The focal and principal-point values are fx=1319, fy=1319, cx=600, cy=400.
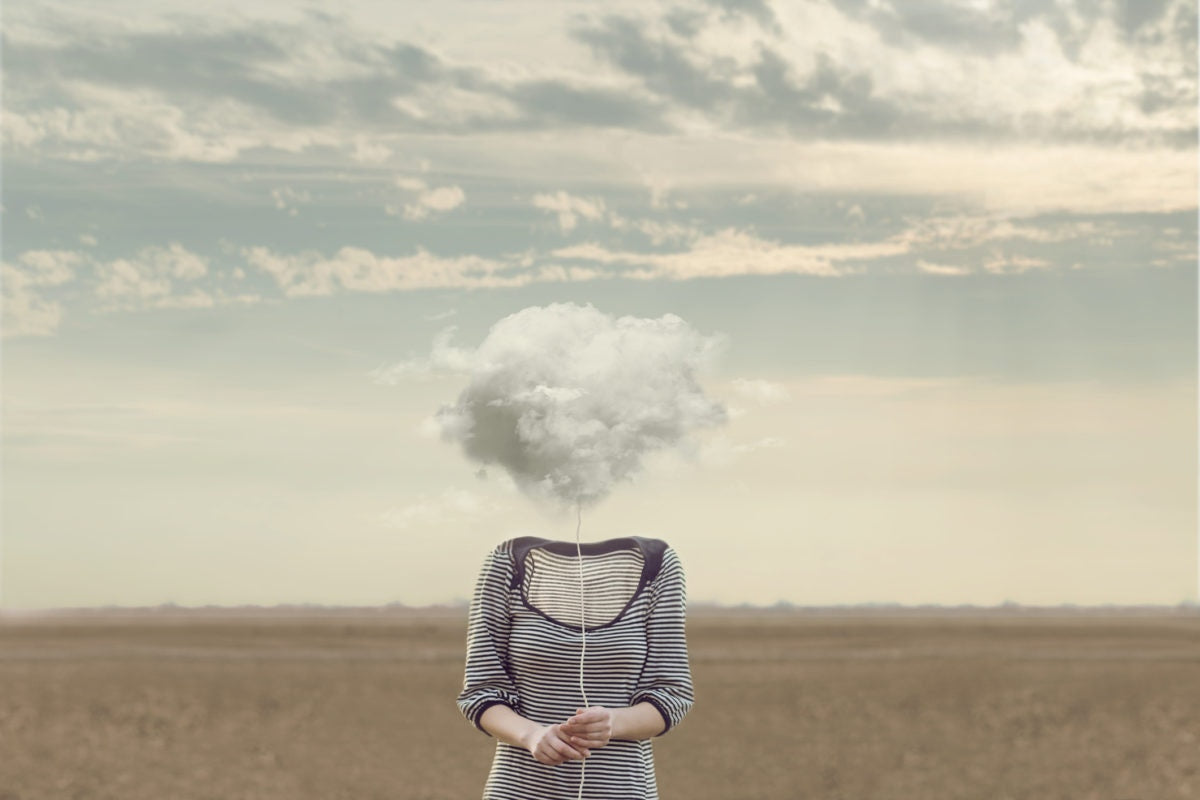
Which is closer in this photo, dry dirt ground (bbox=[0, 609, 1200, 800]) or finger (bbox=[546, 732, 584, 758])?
finger (bbox=[546, 732, 584, 758])

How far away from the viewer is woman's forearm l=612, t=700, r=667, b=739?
3611 millimetres

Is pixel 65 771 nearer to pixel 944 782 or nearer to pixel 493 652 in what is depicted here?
pixel 944 782

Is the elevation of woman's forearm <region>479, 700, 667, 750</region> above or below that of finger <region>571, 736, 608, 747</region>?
above

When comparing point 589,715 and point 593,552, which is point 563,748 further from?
point 593,552

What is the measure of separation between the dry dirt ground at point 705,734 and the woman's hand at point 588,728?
1373 cm

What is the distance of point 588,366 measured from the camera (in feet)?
13.1

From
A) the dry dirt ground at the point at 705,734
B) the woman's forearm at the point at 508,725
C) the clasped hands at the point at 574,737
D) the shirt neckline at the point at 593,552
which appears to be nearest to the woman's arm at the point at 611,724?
the clasped hands at the point at 574,737

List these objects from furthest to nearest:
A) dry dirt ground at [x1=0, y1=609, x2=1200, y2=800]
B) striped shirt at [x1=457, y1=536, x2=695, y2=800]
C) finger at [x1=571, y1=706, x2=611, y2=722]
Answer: dry dirt ground at [x1=0, y1=609, x2=1200, y2=800] < striped shirt at [x1=457, y1=536, x2=695, y2=800] < finger at [x1=571, y1=706, x2=611, y2=722]

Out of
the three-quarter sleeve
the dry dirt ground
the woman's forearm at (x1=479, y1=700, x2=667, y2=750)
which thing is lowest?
the dry dirt ground

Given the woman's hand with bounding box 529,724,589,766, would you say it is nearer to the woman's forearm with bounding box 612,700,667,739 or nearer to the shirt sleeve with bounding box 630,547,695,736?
the woman's forearm with bounding box 612,700,667,739

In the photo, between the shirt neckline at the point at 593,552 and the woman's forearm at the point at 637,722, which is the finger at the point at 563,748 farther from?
the shirt neckline at the point at 593,552

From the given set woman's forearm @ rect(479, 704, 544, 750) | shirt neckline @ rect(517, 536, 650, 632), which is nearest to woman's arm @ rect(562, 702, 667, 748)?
woman's forearm @ rect(479, 704, 544, 750)

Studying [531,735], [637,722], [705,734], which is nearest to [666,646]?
[637,722]

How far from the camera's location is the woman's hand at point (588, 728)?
3.53 m
